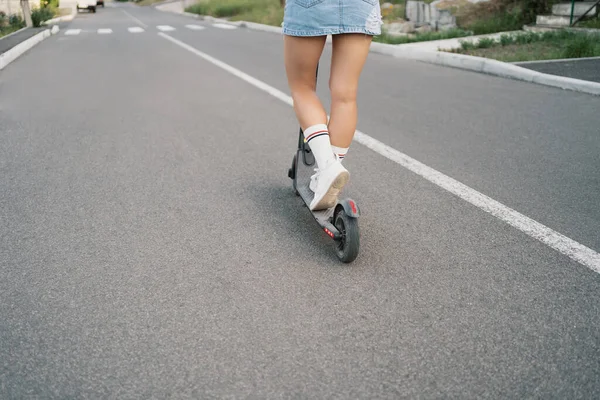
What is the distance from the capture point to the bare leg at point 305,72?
9.12 feet

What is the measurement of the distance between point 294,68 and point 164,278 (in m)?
1.19

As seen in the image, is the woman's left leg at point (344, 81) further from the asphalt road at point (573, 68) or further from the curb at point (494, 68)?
the asphalt road at point (573, 68)

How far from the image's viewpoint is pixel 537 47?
34.7 ft

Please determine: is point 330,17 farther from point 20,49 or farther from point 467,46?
point 20,49

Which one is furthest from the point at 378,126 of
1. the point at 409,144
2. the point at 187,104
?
the point at 187,104

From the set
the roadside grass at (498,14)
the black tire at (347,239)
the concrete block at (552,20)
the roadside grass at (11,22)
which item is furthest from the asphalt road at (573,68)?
the roadside grass at (11,22)

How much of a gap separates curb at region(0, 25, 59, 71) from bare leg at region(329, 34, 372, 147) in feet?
30.1

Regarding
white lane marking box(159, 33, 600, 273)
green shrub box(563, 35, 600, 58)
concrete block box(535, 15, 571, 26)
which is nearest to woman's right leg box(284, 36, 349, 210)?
white lane marking box(159, 33, 600, 273)

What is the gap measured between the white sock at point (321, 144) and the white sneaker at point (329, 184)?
0.04 meters

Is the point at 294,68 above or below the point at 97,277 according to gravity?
above

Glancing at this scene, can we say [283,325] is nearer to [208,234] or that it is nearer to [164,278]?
[164,278]

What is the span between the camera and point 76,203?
356 cm

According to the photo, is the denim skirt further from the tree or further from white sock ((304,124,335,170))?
the tree

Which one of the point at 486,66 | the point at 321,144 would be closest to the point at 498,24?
the point at 486,66
